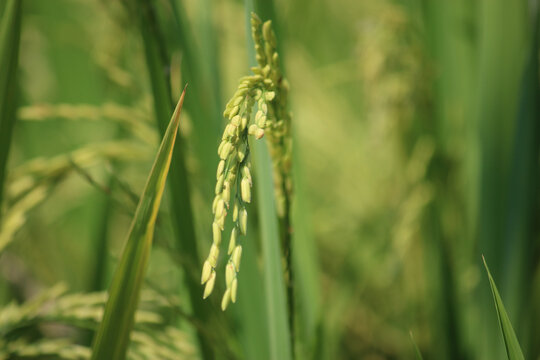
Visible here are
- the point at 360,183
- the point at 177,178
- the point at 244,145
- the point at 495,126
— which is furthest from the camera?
the point at 360,183

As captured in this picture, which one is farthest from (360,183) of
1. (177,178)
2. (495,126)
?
(177,178)

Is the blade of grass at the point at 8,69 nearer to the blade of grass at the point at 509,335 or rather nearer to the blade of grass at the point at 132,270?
the blade of grass at the point at 132,270

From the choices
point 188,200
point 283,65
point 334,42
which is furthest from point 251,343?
point 334,42

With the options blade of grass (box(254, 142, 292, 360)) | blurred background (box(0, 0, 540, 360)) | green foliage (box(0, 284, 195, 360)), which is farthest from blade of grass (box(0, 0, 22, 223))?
blade of grass (box(254, 142, 292, 360))

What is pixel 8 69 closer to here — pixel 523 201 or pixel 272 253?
pixel 272 253

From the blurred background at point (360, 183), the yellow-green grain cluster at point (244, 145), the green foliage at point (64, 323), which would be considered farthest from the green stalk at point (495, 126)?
the green foliage at point (64, 323)

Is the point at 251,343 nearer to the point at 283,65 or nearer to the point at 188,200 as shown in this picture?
the point at 188,200

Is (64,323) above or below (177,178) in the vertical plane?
below
